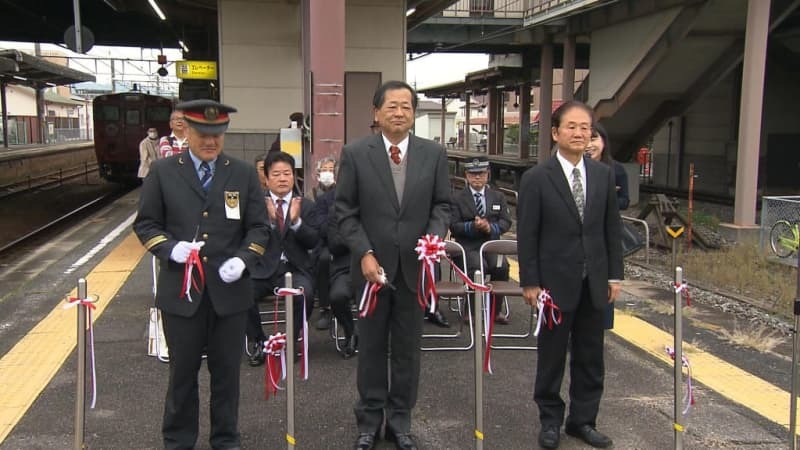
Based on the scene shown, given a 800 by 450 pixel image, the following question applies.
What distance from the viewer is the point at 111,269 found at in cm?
860

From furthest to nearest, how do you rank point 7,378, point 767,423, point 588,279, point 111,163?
point 111,163 < point 7,378 < point 767,423 < point 588,279

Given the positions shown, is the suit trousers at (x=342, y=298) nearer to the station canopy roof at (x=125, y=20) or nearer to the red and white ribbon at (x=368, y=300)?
the red and white ribbon at (x=368, y=300)

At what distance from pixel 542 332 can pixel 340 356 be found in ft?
6.87

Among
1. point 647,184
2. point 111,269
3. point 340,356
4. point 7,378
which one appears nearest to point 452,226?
point 340,356

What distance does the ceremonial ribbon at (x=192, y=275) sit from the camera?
11.5 feet

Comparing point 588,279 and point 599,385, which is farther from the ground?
point 588,279

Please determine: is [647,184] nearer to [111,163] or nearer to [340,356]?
[111,163]

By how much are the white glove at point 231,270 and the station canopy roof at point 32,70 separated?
20881 mm

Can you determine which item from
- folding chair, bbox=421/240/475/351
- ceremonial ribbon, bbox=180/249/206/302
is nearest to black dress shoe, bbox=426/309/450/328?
folding chair, bbox=421/240/475/351

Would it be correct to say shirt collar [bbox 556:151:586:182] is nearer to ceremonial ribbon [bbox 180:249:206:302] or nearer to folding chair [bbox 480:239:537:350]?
folding chair [bbox 480:239:537:350]

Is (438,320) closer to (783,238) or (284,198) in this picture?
(284,198)

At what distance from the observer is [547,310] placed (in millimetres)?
4074

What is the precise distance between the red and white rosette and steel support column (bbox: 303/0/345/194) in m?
4.99

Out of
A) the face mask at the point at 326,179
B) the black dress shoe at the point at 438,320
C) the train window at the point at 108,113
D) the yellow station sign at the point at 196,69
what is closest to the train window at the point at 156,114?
the train window at the point at 108,113
